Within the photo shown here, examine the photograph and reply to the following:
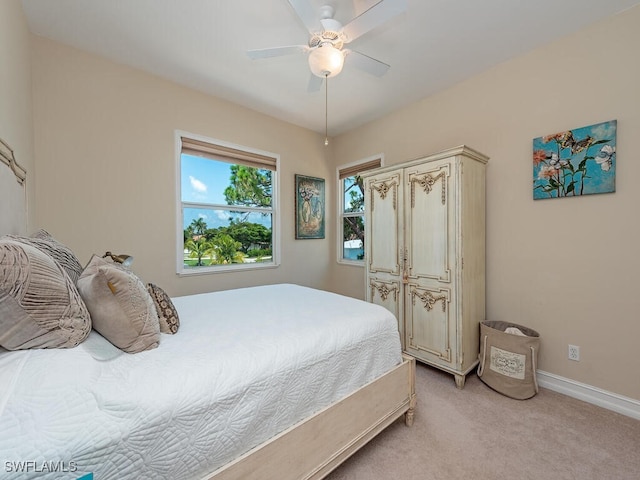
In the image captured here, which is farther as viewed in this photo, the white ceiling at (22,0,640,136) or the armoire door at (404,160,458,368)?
the armoire door at (404,160,458,368)

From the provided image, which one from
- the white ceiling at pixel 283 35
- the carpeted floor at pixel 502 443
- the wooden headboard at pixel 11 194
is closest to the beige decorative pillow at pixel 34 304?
the wooden headboard at pixel 11 194

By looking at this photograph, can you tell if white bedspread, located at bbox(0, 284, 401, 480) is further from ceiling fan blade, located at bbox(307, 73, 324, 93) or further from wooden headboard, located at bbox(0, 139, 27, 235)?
ceiling fan blade, located at bbox(307, 73, 324, 93)

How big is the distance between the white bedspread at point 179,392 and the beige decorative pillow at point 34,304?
0.04m

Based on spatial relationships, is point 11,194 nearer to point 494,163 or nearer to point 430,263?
point 430,263

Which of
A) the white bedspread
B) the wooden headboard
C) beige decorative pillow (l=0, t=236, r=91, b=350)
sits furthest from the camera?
the wooden headboard

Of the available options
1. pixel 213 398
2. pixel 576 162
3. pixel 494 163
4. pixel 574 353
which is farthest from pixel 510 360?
pixel 213 398

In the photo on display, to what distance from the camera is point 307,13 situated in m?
1.59

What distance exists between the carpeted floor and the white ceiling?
2.76 meters

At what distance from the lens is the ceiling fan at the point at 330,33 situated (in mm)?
1537

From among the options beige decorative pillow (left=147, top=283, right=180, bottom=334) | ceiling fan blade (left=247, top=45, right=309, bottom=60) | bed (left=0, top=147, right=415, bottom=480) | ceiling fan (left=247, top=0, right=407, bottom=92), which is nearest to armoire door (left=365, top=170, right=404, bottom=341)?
bed (left=0, top=147, right=415, bottom=480)

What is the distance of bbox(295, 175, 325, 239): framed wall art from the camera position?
3.74 meters

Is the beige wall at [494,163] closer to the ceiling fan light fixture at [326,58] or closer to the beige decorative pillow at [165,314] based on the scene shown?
the beige decorative pillow at [165,314]

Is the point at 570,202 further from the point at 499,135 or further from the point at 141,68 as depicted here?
the point at 141,68

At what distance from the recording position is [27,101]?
193cm
